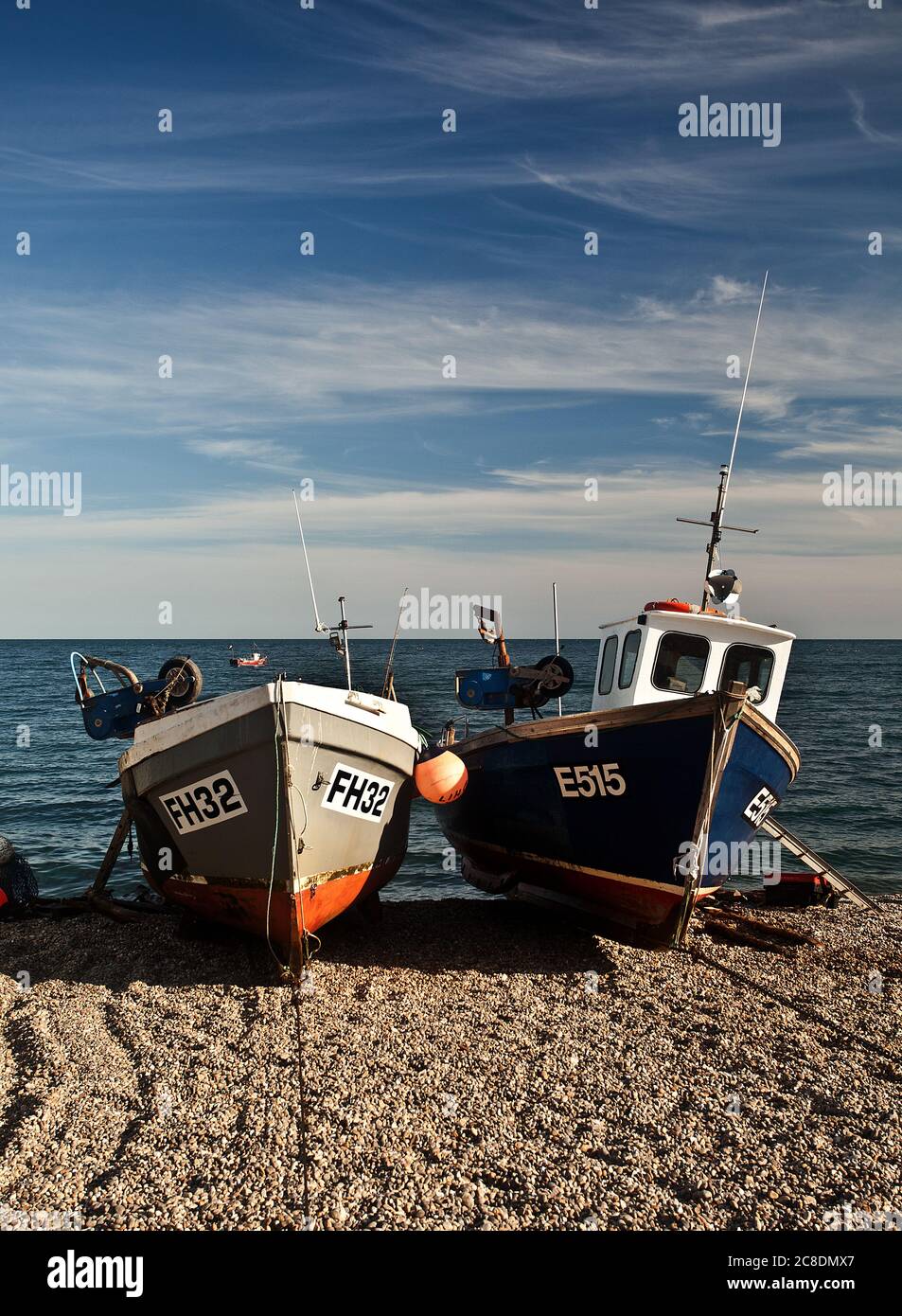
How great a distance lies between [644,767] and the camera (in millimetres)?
8984

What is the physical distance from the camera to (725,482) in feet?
38.4

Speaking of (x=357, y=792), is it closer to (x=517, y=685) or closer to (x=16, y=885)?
(x=517, y=685)

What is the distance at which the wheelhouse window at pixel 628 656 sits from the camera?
10.6 metres

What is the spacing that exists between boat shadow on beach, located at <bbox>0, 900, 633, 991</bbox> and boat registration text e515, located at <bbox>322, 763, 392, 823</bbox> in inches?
59.8

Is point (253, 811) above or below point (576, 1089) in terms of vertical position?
above

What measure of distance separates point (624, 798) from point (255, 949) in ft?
14.5

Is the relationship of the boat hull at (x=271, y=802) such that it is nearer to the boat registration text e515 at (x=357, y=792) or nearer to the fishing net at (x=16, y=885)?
the boat registration text e515 at (x=357, y=792)

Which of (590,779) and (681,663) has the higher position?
(681,663)

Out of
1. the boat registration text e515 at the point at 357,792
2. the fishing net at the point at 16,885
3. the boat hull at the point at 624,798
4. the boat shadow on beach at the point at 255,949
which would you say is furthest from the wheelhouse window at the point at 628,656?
the fishing net at the point at 16,885

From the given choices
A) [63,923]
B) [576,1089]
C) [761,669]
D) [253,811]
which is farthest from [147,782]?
[761,669]

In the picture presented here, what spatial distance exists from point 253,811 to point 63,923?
388 centimetres

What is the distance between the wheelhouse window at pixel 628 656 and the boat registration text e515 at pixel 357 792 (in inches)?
132

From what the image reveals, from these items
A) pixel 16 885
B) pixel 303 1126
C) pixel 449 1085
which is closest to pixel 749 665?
pixel 449 1085
